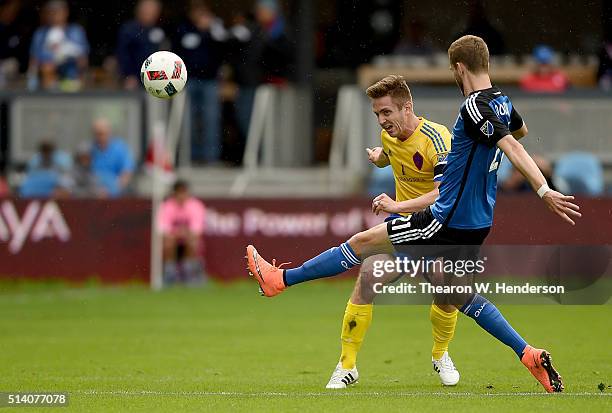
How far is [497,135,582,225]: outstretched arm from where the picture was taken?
8094 mm

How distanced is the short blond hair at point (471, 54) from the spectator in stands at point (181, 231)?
10964 millimetres

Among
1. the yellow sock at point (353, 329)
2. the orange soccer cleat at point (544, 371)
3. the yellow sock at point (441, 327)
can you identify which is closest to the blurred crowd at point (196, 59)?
the yellow sock at point (441, 327)

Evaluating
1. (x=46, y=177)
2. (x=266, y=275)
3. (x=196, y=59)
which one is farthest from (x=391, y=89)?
(x=46, y=177)

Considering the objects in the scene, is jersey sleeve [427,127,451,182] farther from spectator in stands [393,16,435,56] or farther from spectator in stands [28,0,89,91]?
spectator in stands [28,0,89,91]

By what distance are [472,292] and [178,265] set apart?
36.8 feet

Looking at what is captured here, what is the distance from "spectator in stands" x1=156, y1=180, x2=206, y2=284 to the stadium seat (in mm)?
5370

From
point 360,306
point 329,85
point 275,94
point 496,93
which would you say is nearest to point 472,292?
point 360,306

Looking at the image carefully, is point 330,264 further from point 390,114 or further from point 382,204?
point 390,114

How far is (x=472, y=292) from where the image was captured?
29.9 ft

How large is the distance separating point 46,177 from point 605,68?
8795 mm

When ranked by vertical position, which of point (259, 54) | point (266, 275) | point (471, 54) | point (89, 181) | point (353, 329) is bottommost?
point (89, 181)

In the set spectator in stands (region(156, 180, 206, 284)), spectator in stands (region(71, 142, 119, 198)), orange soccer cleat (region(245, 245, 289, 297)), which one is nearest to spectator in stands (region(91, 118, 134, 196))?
spectator in stands (region(71, 142, 119, 198))

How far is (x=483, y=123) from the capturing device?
8.55 metres

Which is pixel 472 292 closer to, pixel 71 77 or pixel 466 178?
pixel 466 178
